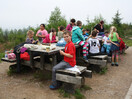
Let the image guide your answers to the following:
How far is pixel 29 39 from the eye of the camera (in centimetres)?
473

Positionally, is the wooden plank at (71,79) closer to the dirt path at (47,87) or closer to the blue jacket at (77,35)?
the dirt path at (47,87)

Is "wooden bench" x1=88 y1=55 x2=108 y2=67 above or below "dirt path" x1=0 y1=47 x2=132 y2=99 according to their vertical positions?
above

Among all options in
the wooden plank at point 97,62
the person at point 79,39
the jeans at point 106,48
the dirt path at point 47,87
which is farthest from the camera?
the jeans at point 106,48

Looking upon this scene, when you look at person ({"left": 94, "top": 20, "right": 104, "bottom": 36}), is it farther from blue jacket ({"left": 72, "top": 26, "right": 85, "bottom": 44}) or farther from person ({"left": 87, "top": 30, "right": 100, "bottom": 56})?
blue jacket ({"left": 72, "top": 26, "right": 85, "bottom": 44})

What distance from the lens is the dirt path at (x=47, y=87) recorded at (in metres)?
3.25

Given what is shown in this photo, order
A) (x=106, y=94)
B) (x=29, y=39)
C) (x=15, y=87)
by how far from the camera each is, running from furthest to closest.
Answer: (x=29, y=39) → (x=15, y=87) → (x=106, y=94)

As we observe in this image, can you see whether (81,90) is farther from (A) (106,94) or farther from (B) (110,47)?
(B) (110,47)

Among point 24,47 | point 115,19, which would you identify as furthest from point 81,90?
point 115,19

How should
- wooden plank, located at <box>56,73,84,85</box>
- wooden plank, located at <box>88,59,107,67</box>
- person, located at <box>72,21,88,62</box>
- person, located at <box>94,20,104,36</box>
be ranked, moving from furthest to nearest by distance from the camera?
person, located at <box>94,20,104,36</box>, person, located at <box>72,21,88,62</box>, wooden plank, located at <box>88,59,107,67</box>, wooden plank, located at <box>56,73,84,85</box>

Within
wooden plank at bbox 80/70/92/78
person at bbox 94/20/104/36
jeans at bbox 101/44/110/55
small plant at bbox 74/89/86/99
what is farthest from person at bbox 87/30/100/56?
person at bbox 94/20/104/36

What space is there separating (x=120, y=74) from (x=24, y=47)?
3.30m

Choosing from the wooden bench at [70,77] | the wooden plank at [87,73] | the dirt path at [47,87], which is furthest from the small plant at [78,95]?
the wooden plank at [87,73]

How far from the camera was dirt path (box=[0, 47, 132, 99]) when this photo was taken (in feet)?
10.7

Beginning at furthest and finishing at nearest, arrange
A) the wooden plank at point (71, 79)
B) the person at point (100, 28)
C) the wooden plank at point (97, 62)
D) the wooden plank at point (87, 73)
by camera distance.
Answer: the person at point (100, 28) < the wooden plank at point (97, 62) < the wooden plank at point (87, 73) < the wooden plank at point (71, 79)
